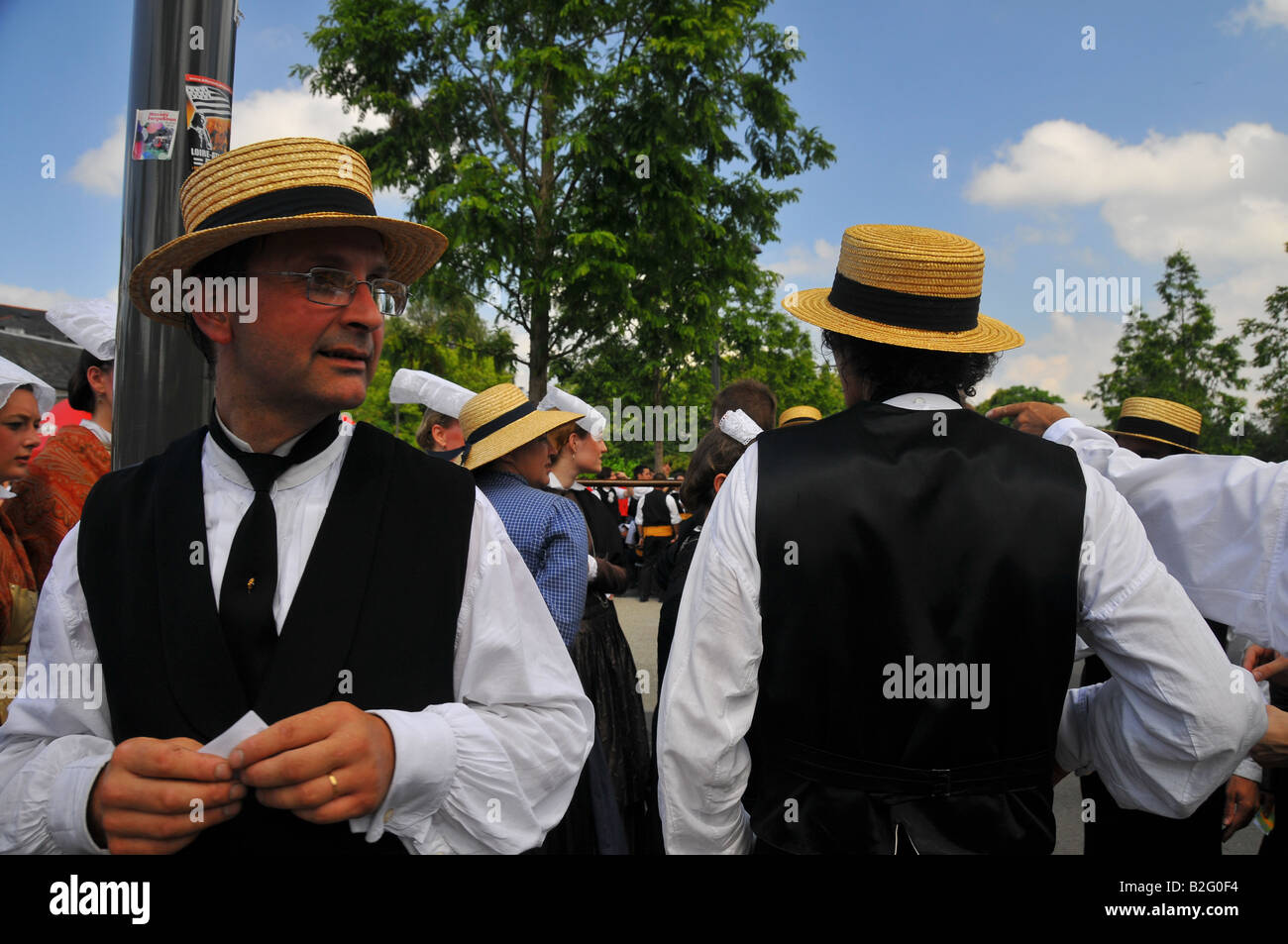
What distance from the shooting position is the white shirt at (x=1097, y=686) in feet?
6.11

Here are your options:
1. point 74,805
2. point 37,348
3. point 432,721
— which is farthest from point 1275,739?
point 37,348

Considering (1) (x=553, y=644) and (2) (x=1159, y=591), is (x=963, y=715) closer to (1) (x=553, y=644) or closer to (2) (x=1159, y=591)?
(2) (x=1159, y=591)

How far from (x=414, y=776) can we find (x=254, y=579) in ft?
1.49

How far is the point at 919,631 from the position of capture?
6.37 feet

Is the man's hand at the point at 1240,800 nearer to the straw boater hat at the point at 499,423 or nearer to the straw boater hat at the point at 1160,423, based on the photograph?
the straw boater hat at the point at 1160,423

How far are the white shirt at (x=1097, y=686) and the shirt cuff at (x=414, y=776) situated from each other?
2.09 feet

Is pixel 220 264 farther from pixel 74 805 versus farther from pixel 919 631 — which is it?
pixel 919 631

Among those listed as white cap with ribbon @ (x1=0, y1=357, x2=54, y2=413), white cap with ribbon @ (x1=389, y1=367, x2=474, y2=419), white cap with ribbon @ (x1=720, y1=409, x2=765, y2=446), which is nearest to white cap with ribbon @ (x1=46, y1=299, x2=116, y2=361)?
white cap with ribbon @ (x1=0, y1=357, x2=54, y2=413)

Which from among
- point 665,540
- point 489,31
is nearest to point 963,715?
point 665,540

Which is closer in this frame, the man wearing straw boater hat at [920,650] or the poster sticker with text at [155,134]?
the man wearing straw boater hat at [920,650]

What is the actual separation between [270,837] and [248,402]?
779 millimetres

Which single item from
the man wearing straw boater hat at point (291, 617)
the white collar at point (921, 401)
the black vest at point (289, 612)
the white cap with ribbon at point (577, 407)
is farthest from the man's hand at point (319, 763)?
the white cap with ribbon at point (577, 407)

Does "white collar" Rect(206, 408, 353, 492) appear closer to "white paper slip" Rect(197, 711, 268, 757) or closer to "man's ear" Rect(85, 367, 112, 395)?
"white paper slip" Rect(197, 711, 268, 757)
